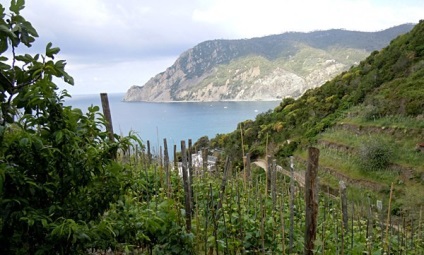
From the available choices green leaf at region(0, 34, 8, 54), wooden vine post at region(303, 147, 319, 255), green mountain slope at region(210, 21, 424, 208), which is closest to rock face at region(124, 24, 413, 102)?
green mountain slope at region(210, 21, 424, 208)

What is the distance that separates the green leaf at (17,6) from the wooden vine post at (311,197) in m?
1.90

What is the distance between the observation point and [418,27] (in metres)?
20.1

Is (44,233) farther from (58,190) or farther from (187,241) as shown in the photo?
(187,241)

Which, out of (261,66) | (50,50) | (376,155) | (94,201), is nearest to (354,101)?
(376,155)

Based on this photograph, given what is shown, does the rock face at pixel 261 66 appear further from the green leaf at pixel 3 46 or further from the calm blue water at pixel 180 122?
the green leaf at pixel 3 46

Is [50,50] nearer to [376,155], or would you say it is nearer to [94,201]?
[94,201]

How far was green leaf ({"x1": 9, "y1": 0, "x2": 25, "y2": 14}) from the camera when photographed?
142 cm

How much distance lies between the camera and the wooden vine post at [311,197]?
2.42 meters

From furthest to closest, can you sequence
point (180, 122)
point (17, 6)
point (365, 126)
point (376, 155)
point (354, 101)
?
point (180, 122) → point (354, 101) → point (365, 126) → point (376, 155) → point (17, 6)

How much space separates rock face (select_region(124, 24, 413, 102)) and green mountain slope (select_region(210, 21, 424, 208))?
3662 inches

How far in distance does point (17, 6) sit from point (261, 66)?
5405 inches

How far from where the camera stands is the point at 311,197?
246 centimetres

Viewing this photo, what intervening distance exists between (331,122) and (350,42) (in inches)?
5627

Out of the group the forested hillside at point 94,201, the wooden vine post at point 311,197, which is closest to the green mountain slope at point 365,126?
the forested hillside at point 94,201
